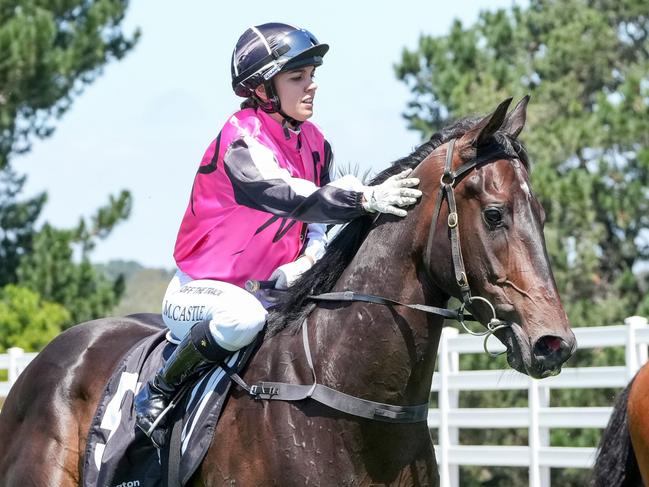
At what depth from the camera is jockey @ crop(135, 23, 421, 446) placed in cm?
484

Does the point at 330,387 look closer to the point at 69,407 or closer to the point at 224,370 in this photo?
the point at 224,370

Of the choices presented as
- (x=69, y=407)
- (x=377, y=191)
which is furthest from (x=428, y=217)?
(x=69, y=407)

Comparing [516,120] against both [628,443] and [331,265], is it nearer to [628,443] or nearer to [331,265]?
[331,265]

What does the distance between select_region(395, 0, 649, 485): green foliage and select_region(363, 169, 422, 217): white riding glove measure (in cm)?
1426

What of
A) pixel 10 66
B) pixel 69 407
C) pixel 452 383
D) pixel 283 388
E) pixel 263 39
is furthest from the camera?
Answer: pixel 10 66

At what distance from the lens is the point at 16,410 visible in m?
6.08

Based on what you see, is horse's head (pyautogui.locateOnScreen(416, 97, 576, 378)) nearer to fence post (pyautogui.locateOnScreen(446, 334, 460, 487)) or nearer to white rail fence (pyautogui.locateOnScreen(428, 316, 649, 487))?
white rail fence (pyautogui.locateOnScreen(428, 316, 649, 487))

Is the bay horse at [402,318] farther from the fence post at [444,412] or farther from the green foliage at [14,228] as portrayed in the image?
the green foliage at [14,228]

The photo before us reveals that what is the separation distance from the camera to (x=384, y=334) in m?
4.59

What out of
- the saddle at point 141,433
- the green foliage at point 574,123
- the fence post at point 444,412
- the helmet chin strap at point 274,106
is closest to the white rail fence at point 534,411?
the fence post at point 444,412

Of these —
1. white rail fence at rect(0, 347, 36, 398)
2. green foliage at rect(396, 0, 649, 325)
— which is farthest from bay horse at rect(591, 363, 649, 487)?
green foliage at rect(396, 0, 649, 325)

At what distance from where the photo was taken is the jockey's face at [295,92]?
204 inches

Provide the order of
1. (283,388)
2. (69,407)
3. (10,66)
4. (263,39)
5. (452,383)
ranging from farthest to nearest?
(10,66)
(452,383)
(69,407)
(263,39)
(283,388)

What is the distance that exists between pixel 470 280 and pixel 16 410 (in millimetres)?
2771
